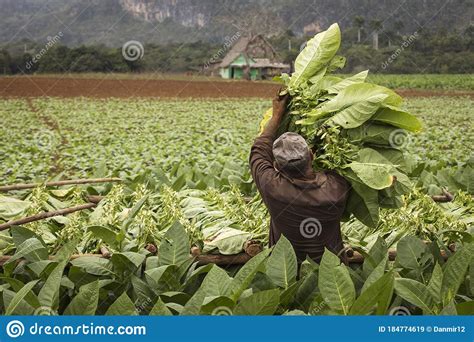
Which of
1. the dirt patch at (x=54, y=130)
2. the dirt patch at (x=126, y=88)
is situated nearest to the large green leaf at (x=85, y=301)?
the dirt patch at (x=54, y=130)

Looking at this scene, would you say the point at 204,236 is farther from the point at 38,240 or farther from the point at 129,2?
the point at 129,2

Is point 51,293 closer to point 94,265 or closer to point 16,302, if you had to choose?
point 16,302

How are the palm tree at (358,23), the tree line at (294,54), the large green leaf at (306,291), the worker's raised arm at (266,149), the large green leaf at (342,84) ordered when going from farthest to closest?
the palm tree at (358,23), the tree line at (294,54), the large green leaf at (342,84), the worker's raised arm at (266,149), the large green leaf at (306,291)

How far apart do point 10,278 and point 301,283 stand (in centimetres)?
99

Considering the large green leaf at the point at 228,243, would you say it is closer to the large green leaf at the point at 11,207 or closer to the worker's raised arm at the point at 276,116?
the worker's raised arm at the point at 276,116

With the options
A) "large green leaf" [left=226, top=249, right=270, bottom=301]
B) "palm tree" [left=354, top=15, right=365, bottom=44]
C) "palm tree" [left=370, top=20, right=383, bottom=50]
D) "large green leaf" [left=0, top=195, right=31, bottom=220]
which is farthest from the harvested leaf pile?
"palm tree" [left=354, top=15, right=365, bottom=44]

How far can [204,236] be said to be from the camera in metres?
2.50

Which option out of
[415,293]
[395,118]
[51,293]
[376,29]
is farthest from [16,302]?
[376,29]

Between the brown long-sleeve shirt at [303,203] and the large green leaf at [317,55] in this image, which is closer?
the brown long-sleeve shirt at [303,203]

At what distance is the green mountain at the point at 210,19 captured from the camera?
1242cm

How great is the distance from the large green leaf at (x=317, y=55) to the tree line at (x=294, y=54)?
10.2 ft

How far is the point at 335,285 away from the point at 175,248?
64 centimetres

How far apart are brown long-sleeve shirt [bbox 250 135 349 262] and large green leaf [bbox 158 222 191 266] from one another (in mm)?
336

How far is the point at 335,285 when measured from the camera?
5.88 ft
